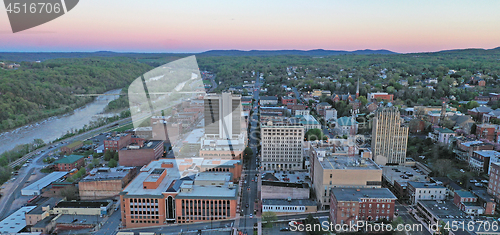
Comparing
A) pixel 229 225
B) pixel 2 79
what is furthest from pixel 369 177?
pixel 2 79

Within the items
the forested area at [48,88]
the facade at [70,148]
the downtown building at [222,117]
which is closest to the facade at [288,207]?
the downtown building at [222,117]

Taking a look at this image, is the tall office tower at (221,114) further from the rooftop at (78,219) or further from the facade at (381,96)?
the facade at (381,96)

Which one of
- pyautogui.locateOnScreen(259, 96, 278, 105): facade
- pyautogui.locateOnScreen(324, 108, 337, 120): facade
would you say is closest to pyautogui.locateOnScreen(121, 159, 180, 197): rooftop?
pyautogui.locateOnScreen(324, 108, 337, 120): facade

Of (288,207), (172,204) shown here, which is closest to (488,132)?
(288,207)

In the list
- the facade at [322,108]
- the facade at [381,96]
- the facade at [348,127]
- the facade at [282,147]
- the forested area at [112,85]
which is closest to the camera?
the facade at [282,147]

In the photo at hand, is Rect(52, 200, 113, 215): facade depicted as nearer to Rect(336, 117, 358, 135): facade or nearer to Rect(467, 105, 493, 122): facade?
Rect(336, 117, 358, 135): facade

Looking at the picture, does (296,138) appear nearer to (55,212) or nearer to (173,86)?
(55,212)
